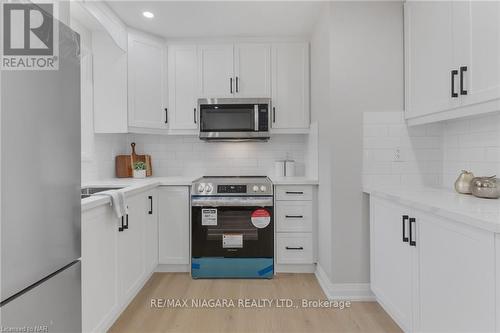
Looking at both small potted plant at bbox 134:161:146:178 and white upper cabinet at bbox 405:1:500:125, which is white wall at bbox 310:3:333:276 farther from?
small potted plant at bbox 134:161:146:178

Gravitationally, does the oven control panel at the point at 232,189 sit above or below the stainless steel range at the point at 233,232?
above

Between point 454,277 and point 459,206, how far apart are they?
320 mm

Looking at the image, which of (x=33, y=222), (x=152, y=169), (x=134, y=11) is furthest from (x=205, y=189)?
(x=33, y=222)

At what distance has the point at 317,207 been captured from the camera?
2.88 metres

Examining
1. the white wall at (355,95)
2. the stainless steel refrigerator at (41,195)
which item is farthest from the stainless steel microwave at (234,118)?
the stainless steel refrigerator at (41,195)

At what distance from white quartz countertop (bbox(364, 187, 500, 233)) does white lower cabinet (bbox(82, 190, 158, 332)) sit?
1731mm

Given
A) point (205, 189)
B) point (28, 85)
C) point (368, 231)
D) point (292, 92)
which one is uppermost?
point (292, 92)

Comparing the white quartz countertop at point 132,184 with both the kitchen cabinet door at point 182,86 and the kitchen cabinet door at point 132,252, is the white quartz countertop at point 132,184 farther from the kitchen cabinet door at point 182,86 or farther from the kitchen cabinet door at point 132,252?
the kitchen cabinet door at point 182,86

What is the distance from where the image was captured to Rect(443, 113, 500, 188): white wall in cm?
185

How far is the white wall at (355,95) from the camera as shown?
7.68 ft

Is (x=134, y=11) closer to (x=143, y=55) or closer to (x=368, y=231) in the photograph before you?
(x=143, y=55)

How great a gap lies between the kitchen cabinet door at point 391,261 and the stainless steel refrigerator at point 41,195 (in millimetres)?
1684

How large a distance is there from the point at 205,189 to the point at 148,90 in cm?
123

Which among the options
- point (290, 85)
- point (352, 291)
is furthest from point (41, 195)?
point (290, 85)
